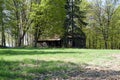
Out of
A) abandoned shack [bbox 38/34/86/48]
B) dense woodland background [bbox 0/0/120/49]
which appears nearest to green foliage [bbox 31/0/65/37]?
dense woodland background [bbox 0/0/120/49]

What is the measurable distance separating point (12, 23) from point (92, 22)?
21712 mm

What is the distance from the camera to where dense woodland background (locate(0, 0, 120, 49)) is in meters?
54.2

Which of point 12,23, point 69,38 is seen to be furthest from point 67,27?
point 12,23

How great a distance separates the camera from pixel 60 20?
56.4m

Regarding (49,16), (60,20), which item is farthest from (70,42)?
(49,16)

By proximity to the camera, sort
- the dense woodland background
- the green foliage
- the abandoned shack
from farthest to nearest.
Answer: the abandoned shack, the dense woodland background, the green foliage

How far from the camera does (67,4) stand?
204 feet

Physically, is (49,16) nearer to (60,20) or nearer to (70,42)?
(60,20)

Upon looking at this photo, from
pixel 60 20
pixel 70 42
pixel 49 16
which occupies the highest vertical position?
pixel 49 16

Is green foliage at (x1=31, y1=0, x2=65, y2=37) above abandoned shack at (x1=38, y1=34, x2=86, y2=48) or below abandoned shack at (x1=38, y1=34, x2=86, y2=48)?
above

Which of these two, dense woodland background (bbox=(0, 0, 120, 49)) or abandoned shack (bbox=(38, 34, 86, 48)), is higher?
dense woodland background (bbox=(0, 0, 120, 49))

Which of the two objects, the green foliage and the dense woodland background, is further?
the dense woodland background

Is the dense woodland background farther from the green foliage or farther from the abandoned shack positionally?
the abandoned shack

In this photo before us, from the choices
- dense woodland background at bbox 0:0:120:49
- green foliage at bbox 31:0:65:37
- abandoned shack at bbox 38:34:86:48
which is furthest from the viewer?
abandoned shack at bbox 38:34:86:48
